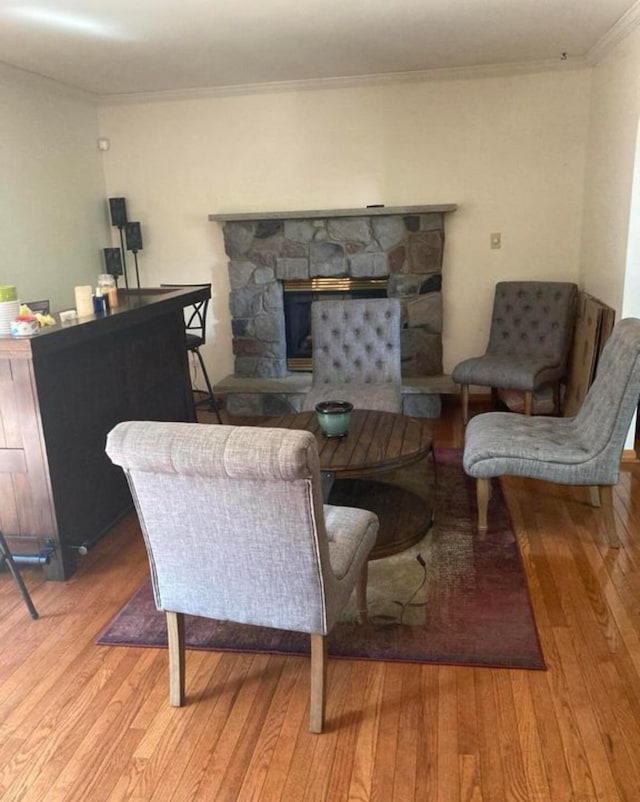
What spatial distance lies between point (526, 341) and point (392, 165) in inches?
63.4

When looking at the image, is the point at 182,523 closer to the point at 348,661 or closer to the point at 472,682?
the point at 348,661

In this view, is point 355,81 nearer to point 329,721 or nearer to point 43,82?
point 43,82

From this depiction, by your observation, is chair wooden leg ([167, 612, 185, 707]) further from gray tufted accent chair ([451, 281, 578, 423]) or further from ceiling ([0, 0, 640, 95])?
gray tufted accent chair ([451, 281, 578, 423])

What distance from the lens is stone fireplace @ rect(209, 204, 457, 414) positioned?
473cm

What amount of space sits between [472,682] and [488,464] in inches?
39.4

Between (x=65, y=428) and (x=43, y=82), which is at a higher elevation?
(x=43, y=82)

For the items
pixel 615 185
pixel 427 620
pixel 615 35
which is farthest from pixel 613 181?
pixel 427 620

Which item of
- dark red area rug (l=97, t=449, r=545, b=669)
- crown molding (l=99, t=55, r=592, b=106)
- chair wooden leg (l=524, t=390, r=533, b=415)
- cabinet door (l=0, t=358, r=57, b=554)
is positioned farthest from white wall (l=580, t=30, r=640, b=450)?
cabinet door (l=0, t=358, r=57, b=554)

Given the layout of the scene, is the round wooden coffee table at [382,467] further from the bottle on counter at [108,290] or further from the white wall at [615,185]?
the white wall at [615,185]

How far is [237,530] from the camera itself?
1.63m

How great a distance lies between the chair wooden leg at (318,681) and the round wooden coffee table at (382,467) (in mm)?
814

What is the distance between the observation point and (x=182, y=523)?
168 cm

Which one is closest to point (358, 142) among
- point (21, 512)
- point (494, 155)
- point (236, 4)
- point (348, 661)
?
point (494, 155)

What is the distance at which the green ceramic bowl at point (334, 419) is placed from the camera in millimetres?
2770
